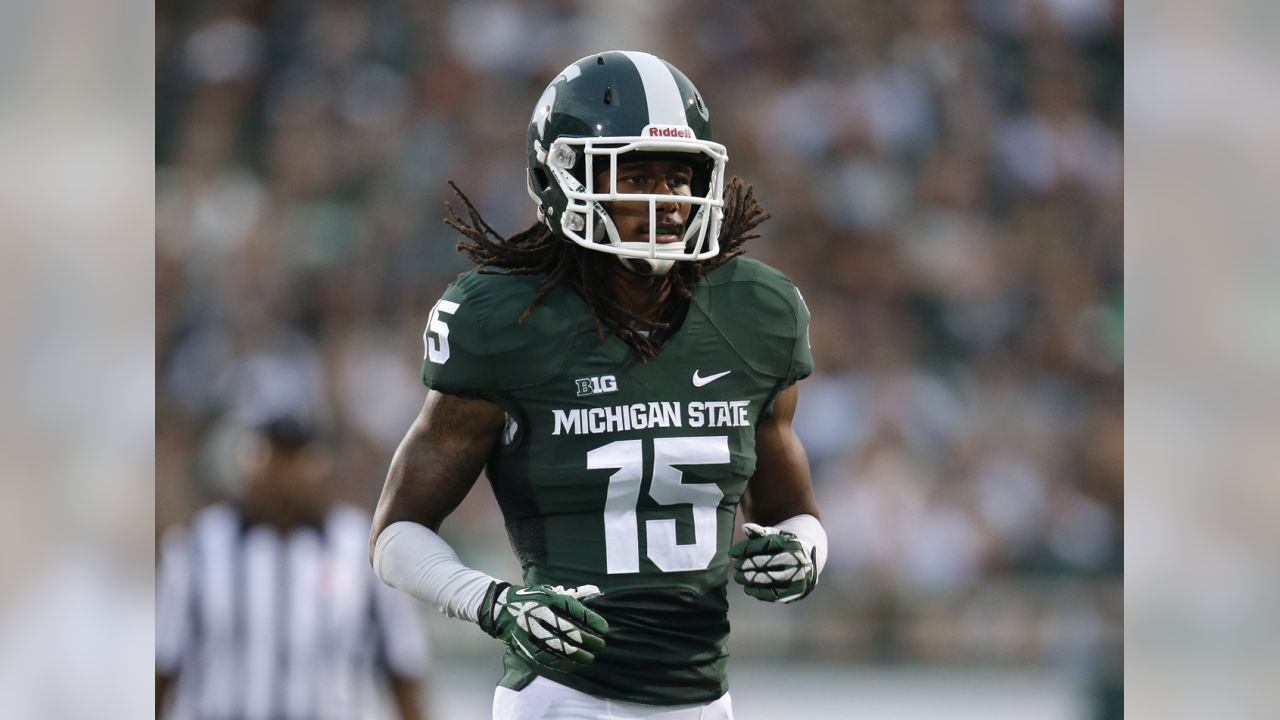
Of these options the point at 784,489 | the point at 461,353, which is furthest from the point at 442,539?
the point at 784,489

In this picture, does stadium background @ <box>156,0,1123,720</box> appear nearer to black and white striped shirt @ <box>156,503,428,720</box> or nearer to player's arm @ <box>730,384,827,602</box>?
black and white striped shirt @ <box>156,503,428,720</box>

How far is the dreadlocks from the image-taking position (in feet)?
7.40

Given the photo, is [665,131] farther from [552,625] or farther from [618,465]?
[552,625]

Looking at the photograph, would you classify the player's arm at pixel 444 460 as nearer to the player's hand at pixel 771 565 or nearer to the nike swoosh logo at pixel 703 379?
the nike swoosh logo at pixel 703 379

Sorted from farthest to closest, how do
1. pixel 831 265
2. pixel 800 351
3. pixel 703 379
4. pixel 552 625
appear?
pixel 831 265 < pixel 800 351 < pixel 703 379 < pixel 552 625

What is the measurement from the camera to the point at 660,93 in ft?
7.40

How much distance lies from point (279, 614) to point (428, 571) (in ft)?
6.19

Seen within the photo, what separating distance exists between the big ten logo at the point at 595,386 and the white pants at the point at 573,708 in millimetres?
433

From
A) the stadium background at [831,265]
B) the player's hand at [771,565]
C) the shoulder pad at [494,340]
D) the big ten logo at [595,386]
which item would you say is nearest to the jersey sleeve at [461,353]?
the shoulder pad at [494,340]

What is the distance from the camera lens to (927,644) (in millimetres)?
4984

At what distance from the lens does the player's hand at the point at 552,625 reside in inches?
77.7

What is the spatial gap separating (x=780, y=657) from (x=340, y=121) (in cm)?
248
